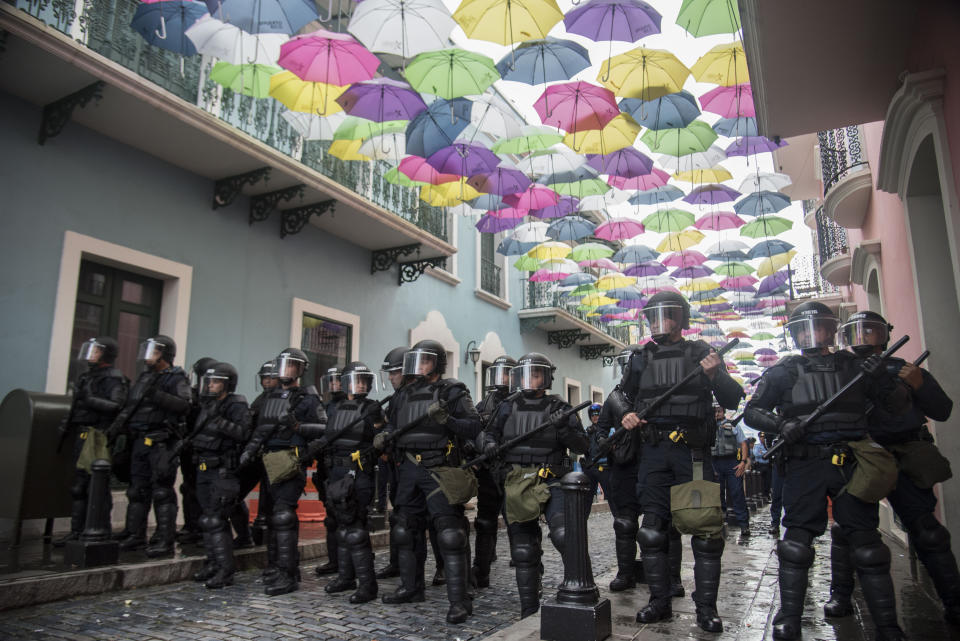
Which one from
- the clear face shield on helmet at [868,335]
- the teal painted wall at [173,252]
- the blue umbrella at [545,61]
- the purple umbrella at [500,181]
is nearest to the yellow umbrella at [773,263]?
the purple umbrella at [500,181]

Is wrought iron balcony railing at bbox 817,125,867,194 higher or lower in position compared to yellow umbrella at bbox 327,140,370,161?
higher

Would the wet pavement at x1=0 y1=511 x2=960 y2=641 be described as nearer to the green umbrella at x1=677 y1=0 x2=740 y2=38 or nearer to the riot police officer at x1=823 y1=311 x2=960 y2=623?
the riot police officer at x1=823 y1=311 x2=960 y2=623

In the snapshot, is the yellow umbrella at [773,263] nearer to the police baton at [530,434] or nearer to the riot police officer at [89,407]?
the police baton at [530,434]

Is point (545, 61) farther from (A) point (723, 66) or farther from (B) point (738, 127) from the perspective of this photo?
(B) point (738, 127)

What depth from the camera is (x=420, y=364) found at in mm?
5570

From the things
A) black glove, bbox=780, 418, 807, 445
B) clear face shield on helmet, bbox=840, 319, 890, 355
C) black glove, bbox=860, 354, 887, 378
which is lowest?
black glove, bbox=780, 418, 807, 445

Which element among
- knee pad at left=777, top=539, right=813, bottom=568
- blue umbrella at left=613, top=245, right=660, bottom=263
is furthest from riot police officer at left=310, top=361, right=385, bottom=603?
blue umbrella at left=613, top=245, right=660, bottom=263

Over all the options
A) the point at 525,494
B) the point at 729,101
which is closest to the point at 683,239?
the point at 729,101

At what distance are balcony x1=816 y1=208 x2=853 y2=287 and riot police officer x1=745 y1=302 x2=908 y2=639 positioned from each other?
739 cm

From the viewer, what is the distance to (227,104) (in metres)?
9.21

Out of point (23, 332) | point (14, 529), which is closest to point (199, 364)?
point (23, 332)

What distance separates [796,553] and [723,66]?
5636 millimetres

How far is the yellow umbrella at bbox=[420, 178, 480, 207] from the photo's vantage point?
9516 millimetres

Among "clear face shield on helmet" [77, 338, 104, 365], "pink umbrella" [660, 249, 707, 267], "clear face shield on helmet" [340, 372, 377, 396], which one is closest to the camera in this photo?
"clear face shield on helmet" [340, 372, 377, 396]
